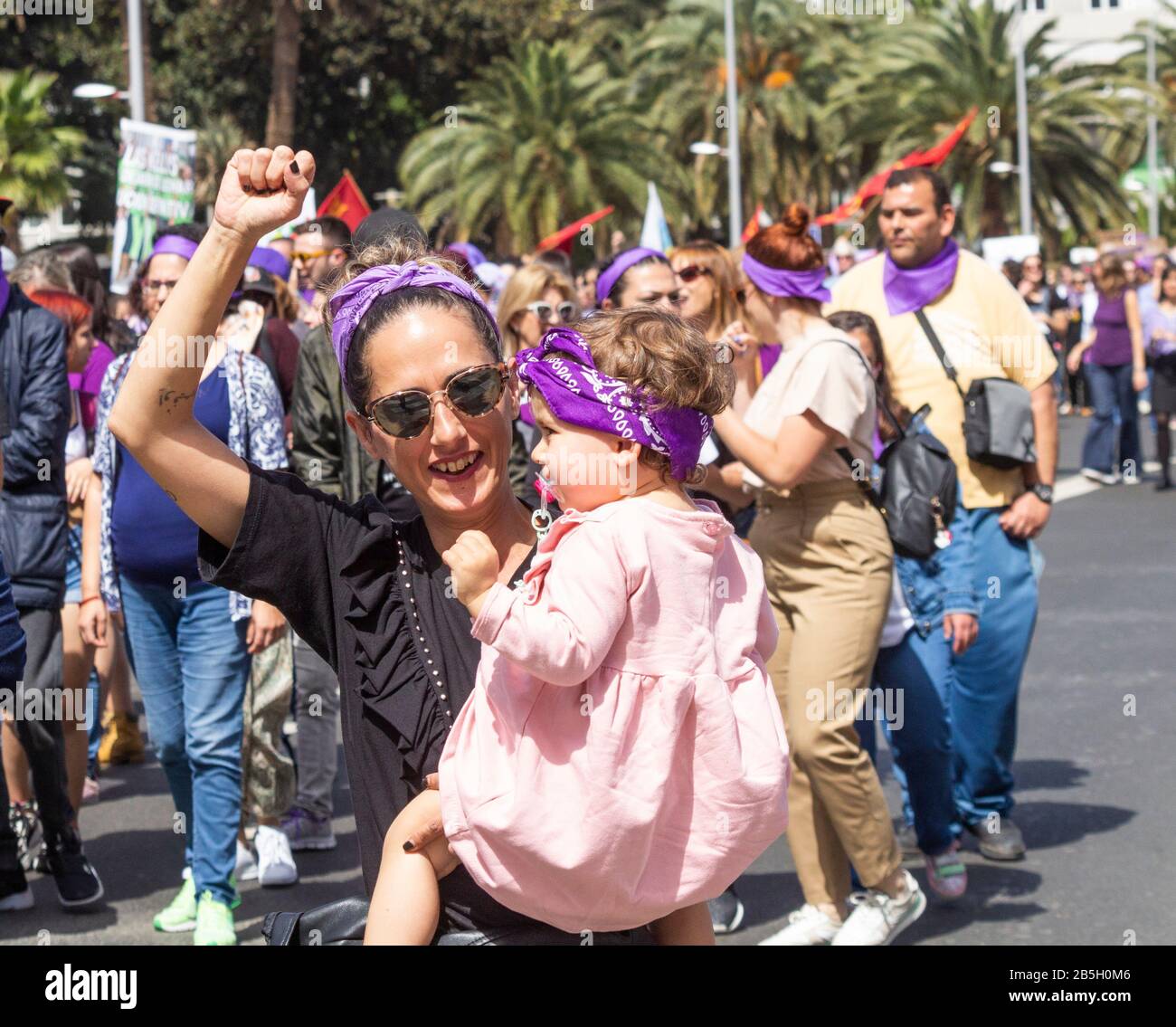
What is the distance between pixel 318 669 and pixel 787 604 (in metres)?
2.16

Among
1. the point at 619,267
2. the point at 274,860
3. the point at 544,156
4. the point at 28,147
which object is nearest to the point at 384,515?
the point at 274,860

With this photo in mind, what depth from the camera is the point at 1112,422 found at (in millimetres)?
17234

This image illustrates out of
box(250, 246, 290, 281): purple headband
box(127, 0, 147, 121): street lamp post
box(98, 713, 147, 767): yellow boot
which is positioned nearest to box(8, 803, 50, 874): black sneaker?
box(98, 713, 147, 767): yellow boot

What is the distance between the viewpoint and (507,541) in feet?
9.09

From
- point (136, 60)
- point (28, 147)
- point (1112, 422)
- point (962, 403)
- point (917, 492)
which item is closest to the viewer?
point (917, 492)

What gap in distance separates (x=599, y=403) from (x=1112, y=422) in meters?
15.4

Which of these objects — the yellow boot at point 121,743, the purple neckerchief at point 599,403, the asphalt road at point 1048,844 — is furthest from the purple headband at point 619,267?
the purple neckerchief at point 599,403

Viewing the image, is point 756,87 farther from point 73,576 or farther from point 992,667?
point 992,667

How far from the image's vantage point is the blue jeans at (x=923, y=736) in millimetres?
5918

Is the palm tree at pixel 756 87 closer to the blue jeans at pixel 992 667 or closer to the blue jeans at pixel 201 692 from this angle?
the blue jeans at pixel 992 667

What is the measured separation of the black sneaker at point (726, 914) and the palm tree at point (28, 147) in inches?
1289

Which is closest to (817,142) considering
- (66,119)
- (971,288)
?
(66,119)

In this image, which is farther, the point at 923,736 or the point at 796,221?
the point at 923,736
